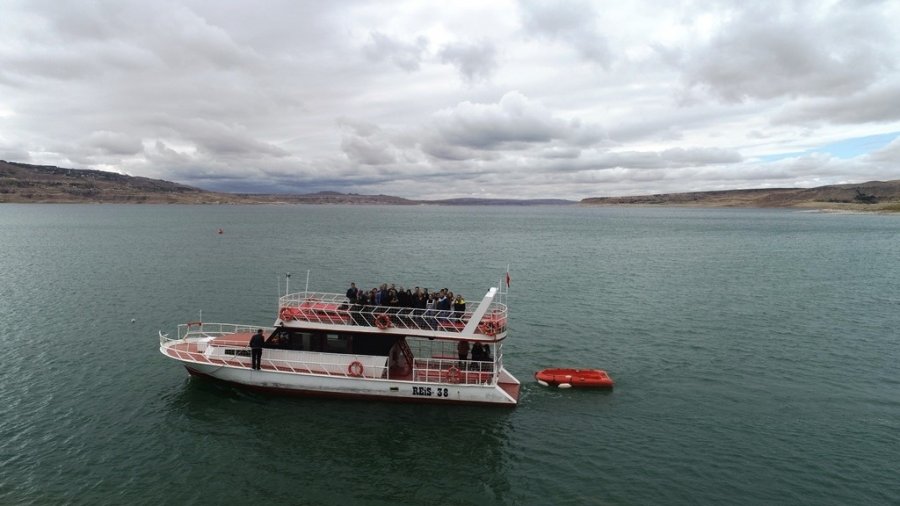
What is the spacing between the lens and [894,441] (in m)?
24.4

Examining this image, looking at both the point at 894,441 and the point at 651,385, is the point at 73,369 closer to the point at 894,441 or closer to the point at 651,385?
the point at 651,385

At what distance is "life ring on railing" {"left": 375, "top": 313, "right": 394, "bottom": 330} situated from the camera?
28125mm

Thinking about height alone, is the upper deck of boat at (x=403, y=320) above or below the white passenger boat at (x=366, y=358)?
above

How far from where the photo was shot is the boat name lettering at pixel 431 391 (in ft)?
91.7

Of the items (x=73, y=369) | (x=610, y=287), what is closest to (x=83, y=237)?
(x=73, y=369)

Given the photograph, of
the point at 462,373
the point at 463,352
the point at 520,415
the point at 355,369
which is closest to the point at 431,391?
the point at 462,373

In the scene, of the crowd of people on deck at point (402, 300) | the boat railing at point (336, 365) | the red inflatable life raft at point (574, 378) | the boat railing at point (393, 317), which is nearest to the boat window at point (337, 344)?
the boat railing at point (336, 365)

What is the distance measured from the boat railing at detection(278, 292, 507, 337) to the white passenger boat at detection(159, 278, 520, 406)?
0.05m

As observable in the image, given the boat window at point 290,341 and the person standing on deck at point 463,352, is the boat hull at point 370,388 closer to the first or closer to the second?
the boat window at point 290,341

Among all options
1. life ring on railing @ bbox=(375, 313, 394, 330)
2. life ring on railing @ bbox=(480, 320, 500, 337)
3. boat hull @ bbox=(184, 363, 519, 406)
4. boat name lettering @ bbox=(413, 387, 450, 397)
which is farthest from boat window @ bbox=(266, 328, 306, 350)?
life ring on railing @ bbox=(480, 320, 500, 337)

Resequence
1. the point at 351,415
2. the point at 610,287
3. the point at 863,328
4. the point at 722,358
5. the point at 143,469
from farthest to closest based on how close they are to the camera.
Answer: the point at 610,287
the point at 863,328
the point at 722,358
the point at 351,415
the point at 143,469

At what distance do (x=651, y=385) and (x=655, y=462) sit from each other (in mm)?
8728

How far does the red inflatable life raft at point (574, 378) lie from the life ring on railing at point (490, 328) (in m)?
4.53

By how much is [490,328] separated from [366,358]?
6777 millimetres
